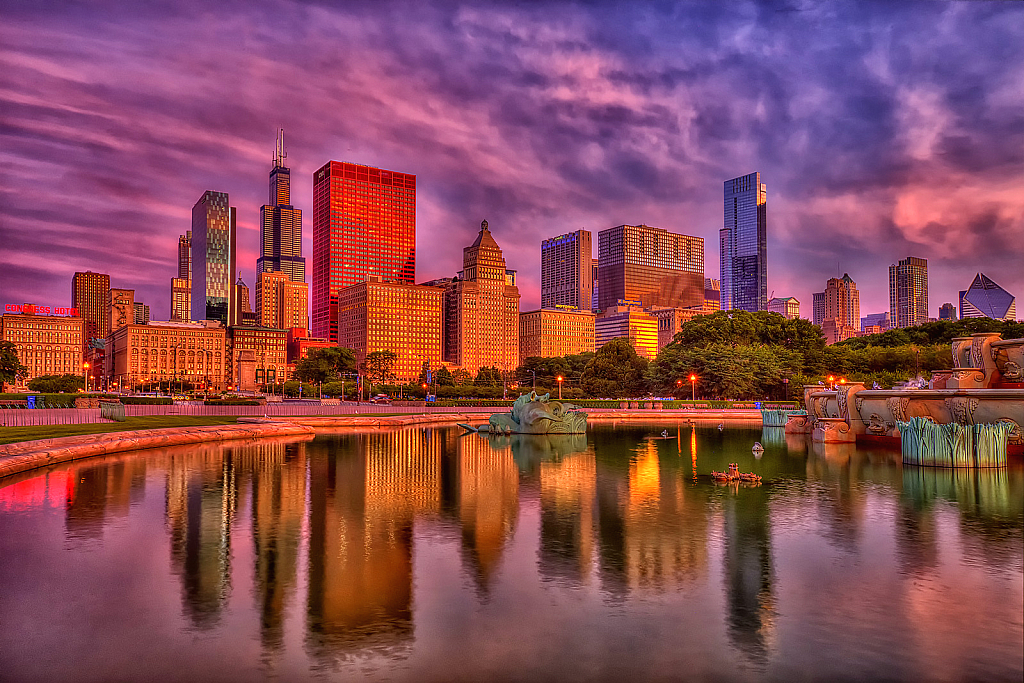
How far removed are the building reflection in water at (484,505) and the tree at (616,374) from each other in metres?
74.7

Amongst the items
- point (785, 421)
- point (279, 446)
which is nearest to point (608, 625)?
point (279, 446)

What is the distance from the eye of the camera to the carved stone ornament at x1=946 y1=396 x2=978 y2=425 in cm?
3039

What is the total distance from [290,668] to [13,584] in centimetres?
758

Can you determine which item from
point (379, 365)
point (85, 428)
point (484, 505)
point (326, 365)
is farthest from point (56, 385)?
point (484, 505)

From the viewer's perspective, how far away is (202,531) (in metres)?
17.5

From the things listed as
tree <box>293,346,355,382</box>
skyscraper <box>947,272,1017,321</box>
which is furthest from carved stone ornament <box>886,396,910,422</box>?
tree <box>293,346,355,382</box>

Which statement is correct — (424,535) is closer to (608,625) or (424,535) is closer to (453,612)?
(453,612)

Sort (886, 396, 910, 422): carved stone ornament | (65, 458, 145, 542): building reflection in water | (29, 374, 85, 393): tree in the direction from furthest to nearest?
(29, 374, 85, 393): tree → (886, 396, 910, 422): carved stone ornament → (65, 458, 145, 542): building reflection in water

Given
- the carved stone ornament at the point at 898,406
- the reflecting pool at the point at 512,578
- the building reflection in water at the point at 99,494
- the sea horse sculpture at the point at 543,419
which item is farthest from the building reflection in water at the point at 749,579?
the sea horse sculpture at the point at 543,419

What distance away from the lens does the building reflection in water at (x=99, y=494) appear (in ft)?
59.1

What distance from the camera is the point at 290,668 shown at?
372 inches

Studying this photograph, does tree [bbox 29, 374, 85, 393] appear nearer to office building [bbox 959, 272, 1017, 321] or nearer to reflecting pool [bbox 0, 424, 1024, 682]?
reflecting pool [bbox 0, 424, 1024, 682]

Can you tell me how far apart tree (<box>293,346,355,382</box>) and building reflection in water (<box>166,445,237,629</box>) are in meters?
123

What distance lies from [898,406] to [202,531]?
108 feet
